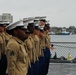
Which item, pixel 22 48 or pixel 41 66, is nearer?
pixel 22 48

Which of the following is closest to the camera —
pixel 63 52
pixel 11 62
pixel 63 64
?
A: pixel 11 62

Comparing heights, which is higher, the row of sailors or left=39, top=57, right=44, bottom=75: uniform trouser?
the row of sailors

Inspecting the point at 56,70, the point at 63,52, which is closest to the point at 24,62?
the point at 56,70

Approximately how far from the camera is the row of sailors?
7.31 m

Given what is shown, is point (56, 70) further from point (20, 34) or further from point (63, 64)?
point (20, 34)

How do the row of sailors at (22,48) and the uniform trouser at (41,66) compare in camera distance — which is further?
the uniform trouser at (41,66)

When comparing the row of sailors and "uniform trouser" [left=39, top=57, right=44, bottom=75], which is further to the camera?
"uniform trouser" [left=39, top=57, right=44, bottom=75]

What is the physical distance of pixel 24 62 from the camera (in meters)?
7.55

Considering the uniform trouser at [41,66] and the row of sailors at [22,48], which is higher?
the row of sailors at [22,48]

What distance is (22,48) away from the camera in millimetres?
7500

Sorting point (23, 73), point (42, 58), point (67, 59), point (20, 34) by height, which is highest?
point (20, 34)

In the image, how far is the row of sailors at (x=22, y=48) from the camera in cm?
731

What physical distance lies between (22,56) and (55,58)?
11393mm

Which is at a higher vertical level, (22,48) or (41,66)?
(22,48)
